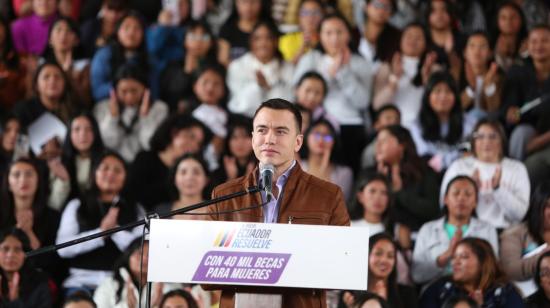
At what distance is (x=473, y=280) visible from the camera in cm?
681

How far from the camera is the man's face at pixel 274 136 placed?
4.00 meters

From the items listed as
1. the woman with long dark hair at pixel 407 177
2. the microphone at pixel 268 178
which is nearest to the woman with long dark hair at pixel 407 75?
the woman with long dark hair at pixel 407 177

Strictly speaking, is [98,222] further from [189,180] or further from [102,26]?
[102,26]

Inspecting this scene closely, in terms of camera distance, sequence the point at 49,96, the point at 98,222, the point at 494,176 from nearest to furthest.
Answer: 1. the point at 98,222
2. the point at 494,176
3. the point at 49,96

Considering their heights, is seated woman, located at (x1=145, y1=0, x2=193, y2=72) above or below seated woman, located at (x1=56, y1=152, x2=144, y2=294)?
above

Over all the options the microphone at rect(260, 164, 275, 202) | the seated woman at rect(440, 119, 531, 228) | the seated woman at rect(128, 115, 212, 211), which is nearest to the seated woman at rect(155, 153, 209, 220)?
the seated woman at rect(128, 115, 212, 211)

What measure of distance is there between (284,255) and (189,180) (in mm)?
3874

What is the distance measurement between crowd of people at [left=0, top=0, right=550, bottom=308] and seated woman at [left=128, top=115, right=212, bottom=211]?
1 centimetres

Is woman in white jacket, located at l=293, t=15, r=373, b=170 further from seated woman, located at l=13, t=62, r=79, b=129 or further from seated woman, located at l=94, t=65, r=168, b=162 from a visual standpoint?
seated woman, located at l=13, t=62, r=79, b=129

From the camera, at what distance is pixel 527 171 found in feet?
26.5

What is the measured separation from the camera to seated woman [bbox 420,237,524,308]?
671cm

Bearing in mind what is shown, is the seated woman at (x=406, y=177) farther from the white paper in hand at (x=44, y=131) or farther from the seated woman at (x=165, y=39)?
the white paper in hand at (x=44, y=131)

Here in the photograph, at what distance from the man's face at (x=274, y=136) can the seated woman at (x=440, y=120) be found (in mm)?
4352

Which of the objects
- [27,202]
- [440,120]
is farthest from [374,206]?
[27,202]
